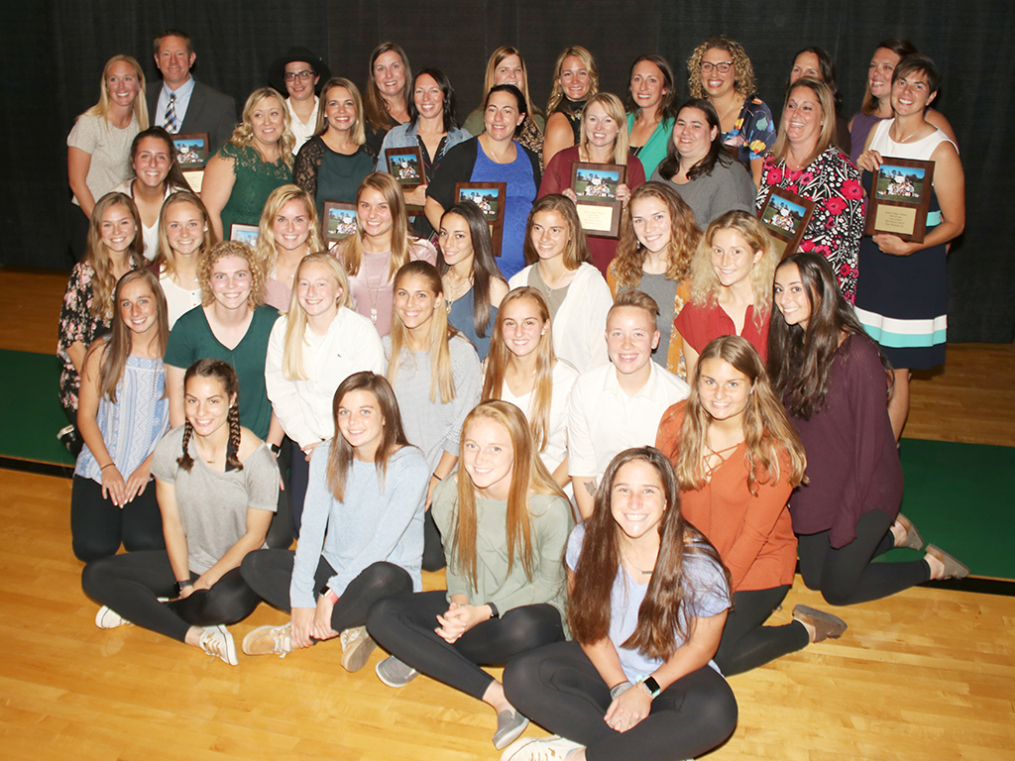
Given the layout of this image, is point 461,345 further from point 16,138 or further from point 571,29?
point 16,138

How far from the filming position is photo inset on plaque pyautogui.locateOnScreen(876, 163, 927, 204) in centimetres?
394

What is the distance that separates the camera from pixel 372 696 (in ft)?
9.48

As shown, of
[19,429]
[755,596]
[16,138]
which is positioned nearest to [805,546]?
[755,596]

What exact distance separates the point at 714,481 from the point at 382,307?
186cm

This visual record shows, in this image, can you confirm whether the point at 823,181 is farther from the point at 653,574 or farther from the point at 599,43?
the point at 599,43

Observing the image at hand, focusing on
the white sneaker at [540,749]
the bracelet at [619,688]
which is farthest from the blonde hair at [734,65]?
the white sneaker at [540,749]

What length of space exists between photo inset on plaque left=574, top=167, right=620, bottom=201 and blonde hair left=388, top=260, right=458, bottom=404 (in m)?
1.00

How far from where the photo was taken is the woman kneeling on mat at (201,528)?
311 cm

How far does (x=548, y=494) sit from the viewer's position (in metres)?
2.86

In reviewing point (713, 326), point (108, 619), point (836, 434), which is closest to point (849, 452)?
point (836, 434)

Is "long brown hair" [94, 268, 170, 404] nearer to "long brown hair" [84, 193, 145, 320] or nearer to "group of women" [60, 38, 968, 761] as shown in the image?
"group of women" [60, 38, 968, 761]

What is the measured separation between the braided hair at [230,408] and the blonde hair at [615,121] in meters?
2.09

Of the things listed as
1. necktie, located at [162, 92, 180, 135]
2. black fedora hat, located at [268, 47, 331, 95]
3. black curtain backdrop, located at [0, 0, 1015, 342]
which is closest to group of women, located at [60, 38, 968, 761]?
black fedora hat, located at [268, 47, 331, 95]

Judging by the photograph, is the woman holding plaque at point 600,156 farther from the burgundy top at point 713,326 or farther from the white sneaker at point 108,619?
the white sneaker at point 108,619
